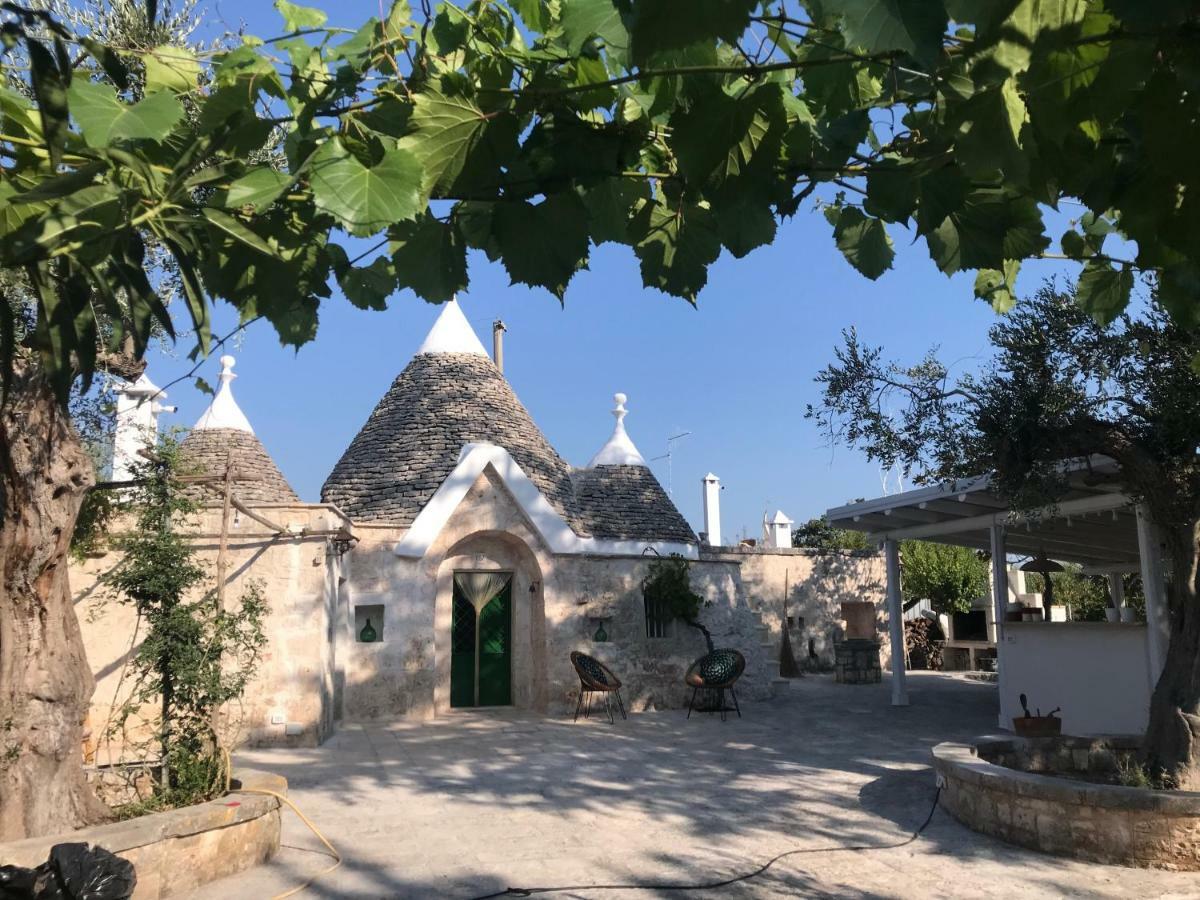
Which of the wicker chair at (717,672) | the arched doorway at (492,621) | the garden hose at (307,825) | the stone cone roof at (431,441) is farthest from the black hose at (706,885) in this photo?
the stone cone roof at (431,441)

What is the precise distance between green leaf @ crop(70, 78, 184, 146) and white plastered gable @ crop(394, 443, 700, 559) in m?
13.4

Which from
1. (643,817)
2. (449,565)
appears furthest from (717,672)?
(643,817)

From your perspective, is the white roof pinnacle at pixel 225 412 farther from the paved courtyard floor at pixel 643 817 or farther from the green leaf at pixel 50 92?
the green leaf at pixel 50 92

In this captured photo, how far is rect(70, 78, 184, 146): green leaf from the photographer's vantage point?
1.65 metres

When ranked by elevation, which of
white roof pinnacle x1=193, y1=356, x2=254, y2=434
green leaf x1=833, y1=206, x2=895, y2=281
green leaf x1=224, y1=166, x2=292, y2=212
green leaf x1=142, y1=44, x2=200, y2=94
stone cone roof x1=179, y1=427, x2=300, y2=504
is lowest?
green leaf x1=224, y1=166, x2=292, y2=212

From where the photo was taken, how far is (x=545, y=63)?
6.55ft

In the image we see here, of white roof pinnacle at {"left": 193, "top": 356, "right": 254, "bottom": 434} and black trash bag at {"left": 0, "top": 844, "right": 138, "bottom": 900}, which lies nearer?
black trash bag at {"left": 0, "top": 844, "right": 138, "bottom": 900}

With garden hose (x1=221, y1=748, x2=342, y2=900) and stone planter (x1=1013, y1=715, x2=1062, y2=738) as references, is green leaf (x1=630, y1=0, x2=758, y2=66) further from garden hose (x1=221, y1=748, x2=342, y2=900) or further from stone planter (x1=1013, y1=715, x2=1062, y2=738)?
stone planter (x1=1013, y1=715, x2=1062, y2=738)

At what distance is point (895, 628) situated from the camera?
15.9 meters

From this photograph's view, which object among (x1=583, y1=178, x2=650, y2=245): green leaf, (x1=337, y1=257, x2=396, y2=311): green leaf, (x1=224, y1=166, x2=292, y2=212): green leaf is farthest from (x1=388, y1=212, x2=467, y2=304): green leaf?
(x1=224, y1=166, x2=292, y2=212): green leaf

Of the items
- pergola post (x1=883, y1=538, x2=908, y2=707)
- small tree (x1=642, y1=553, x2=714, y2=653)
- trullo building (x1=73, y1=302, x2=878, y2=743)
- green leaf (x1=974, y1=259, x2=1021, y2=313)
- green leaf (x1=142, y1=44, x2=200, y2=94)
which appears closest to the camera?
green leaf (x1=142, y1=44, x2=200, y2=94)

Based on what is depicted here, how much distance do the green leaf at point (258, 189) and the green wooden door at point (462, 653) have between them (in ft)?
47.1

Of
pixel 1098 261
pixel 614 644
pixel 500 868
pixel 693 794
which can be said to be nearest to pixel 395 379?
pixel 614 644

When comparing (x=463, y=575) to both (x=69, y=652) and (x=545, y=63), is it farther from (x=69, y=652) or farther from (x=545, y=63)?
(x=545, y=63)
